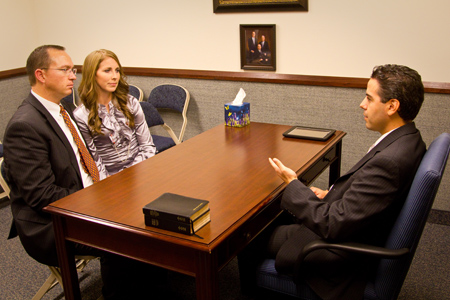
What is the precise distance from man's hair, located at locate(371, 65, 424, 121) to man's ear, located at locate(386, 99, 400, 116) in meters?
0.01

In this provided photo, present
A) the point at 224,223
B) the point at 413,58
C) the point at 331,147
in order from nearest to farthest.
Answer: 1. the point at 224,223
2. the point at 331,147
3. the point at 413,58

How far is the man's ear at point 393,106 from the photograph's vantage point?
198cm

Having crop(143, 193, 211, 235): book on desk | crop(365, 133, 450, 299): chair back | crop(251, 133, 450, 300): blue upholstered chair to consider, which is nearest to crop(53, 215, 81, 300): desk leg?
crop(143, 193, 211, 235): book on desk

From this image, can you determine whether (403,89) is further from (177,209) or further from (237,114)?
(237,114)

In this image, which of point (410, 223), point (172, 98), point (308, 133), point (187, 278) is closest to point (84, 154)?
point (187, 278)

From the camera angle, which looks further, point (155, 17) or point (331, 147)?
point (155, 17)

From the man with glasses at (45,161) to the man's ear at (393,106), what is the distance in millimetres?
1602

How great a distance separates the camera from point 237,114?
3.25 metres

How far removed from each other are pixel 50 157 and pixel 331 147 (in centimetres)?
165

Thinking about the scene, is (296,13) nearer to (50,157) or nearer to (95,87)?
(95,87)

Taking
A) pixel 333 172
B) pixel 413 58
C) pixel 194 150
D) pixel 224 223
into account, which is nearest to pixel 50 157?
pixel 194 150

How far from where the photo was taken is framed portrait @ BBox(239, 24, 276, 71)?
13.4 feet

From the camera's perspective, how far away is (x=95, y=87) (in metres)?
2.97

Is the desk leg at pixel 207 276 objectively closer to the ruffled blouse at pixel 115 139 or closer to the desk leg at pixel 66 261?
the desk leg at pixel 66 261
